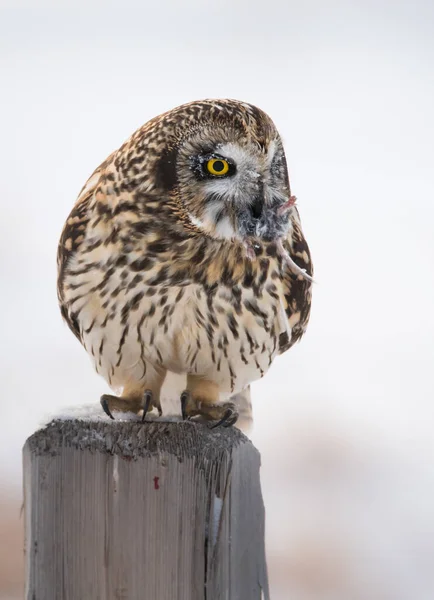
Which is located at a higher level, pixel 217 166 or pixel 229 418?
pixel 217 166

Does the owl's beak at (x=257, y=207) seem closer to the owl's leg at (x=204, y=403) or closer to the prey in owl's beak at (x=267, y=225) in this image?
the prey in owl's beak at (x=267, y=225)

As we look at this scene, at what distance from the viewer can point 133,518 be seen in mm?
1097

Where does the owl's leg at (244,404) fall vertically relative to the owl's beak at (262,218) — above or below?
below

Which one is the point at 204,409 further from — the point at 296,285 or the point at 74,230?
the point at 74,230

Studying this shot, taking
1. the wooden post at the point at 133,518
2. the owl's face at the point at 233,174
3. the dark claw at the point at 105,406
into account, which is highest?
the owl's face at the point at 233,174

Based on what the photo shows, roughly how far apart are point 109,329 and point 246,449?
0.61m

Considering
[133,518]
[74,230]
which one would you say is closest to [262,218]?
[74,230]

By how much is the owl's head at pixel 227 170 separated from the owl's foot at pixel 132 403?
427 mm

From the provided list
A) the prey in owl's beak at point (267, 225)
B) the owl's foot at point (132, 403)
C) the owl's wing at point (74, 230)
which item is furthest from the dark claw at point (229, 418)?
the owl's wing at point (74, 230)

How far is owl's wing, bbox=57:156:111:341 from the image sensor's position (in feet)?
5.59

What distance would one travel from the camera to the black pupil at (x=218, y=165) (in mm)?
1404

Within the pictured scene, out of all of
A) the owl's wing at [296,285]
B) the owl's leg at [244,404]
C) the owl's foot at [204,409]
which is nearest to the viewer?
the owl's foot at [204,409]

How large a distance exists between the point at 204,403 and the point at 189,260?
353 millimetres

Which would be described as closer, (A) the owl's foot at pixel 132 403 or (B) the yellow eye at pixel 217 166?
(B) the yellow eye at pixel 217 166
